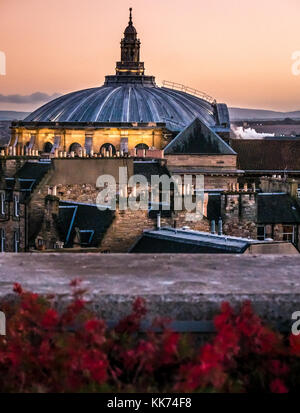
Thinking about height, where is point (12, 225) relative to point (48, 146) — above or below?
below

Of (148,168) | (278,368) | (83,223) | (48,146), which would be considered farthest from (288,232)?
(48,146)

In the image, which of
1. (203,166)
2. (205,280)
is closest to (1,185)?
(203,166)

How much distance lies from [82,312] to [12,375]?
497 millimetres

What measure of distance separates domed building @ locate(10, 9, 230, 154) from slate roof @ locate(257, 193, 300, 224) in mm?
33806

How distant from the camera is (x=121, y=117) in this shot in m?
80.1

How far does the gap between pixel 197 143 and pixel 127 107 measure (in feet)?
75.6

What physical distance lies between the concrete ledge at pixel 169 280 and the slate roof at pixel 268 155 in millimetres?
67075

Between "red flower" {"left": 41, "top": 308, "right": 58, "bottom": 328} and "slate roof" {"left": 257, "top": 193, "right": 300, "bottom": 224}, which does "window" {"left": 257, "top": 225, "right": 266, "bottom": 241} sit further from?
"red flower" {"left": 41, "top": 308, "right": 58, "bottom": 328}

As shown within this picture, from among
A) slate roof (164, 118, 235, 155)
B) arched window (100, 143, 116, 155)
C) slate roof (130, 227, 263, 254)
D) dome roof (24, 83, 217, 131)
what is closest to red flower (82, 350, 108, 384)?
slate roof (130, 227, 263, 254)

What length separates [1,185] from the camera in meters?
40.8

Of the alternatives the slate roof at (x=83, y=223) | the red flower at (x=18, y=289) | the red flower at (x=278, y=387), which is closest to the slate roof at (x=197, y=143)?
the slate roof at (x=83, y=223)

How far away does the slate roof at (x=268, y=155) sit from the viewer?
73562 mm

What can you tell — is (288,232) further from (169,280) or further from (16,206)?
(169,280)
